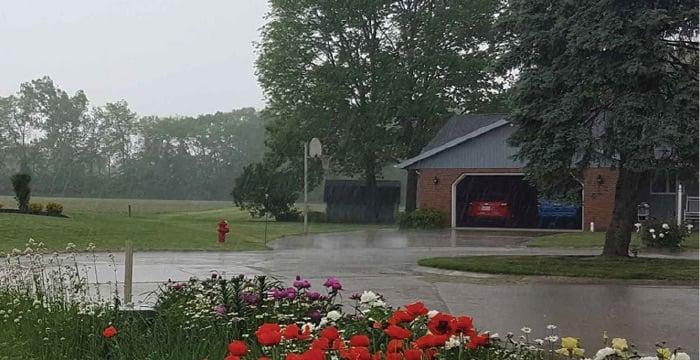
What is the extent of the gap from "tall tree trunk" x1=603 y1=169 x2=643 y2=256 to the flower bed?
997cm

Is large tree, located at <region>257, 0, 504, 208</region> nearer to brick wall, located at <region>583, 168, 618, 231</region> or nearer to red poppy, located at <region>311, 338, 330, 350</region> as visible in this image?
brick wall, located at <region>583, 168, 618, 231</region>

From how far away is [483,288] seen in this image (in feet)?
41.7

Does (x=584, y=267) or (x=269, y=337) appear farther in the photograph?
(x=584, y=267)

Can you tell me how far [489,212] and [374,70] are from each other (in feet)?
36.4

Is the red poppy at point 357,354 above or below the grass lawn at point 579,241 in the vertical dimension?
above

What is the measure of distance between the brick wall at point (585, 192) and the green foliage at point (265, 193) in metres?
8.38

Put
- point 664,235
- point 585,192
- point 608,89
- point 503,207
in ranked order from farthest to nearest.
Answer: point 503,207 < point 585,192 < point 664,235 < point 608,89

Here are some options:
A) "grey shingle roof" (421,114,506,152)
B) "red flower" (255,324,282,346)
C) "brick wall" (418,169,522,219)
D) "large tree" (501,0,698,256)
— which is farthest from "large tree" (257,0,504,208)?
"red flower" (255,324,282,346)

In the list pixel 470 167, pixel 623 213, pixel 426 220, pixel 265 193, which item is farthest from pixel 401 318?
pixel 265 193

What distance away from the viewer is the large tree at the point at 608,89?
1482cm

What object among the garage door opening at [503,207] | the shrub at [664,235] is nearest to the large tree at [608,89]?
the shrub at [664,235]

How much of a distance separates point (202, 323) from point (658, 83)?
12.0 m

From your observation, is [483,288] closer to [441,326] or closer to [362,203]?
[441,326]

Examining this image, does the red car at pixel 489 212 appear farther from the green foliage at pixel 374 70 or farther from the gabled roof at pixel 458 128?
the green foliage at pixel 374 70
